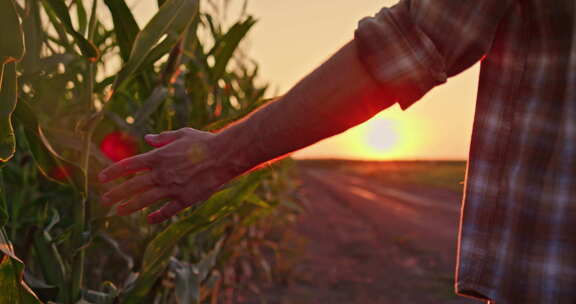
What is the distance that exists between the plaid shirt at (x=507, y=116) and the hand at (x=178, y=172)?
246 mm

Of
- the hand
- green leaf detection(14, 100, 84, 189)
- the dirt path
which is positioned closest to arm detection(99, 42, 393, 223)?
the hand

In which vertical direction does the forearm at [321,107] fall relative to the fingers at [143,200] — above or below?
above

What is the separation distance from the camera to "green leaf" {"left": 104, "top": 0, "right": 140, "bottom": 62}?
3.42 feet

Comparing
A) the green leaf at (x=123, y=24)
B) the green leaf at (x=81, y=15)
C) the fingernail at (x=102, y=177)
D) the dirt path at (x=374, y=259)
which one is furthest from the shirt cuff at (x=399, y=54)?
the dirt path at (x=374, y=259)

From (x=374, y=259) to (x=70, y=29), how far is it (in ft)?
11.8

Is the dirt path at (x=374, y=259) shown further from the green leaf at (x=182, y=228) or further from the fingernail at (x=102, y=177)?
the fingernail at (x=102, y=177)

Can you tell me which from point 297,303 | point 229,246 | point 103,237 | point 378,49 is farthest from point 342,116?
point 297,303

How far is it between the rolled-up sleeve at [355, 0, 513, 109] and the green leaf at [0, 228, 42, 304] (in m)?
0.53

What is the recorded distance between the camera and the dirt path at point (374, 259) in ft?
10.8

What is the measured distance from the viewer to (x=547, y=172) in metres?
0.72

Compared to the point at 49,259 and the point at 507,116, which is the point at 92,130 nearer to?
the point at 49,259

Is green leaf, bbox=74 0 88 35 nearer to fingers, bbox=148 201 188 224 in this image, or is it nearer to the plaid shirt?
fingers, bbox=148 201 188 224

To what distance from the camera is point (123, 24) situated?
41.8 inches

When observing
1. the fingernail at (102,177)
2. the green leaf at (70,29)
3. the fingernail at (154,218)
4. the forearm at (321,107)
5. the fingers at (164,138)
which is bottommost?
the fingernail at (154,218)
